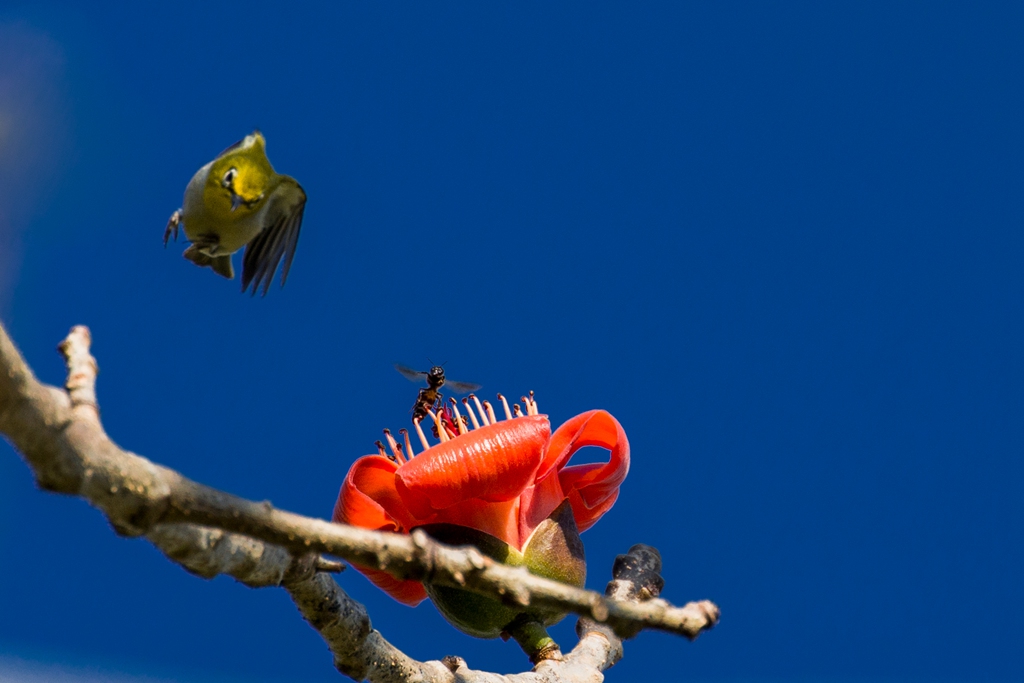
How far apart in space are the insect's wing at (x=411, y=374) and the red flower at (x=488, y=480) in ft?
4.11

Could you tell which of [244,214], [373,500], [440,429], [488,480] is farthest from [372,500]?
[244,214]

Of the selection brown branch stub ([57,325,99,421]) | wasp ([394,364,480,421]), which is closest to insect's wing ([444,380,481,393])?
wasp ([394,364,480,421])

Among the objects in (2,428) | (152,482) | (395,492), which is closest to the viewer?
(2,428)

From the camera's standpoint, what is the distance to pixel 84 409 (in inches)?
53.6

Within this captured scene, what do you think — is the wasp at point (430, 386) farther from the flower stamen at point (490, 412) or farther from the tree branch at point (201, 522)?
the tree branch at point (201, 522)

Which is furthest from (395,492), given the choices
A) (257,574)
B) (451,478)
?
(257,574)

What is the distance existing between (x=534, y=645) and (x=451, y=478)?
1.88 feet

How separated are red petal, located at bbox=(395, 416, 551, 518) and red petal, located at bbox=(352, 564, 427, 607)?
0.40 metres

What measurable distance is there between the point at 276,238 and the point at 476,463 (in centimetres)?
153

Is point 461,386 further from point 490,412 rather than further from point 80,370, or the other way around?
point 80,370

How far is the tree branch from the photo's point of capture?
1192 millimetres

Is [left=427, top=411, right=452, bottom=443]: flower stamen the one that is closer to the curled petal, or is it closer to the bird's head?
the curled petal

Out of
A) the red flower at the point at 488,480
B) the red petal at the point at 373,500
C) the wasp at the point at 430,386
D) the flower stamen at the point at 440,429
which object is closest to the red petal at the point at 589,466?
the red flower at the point at 488,480

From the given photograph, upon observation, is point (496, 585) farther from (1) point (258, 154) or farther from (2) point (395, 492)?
(1) point (258, 154)
